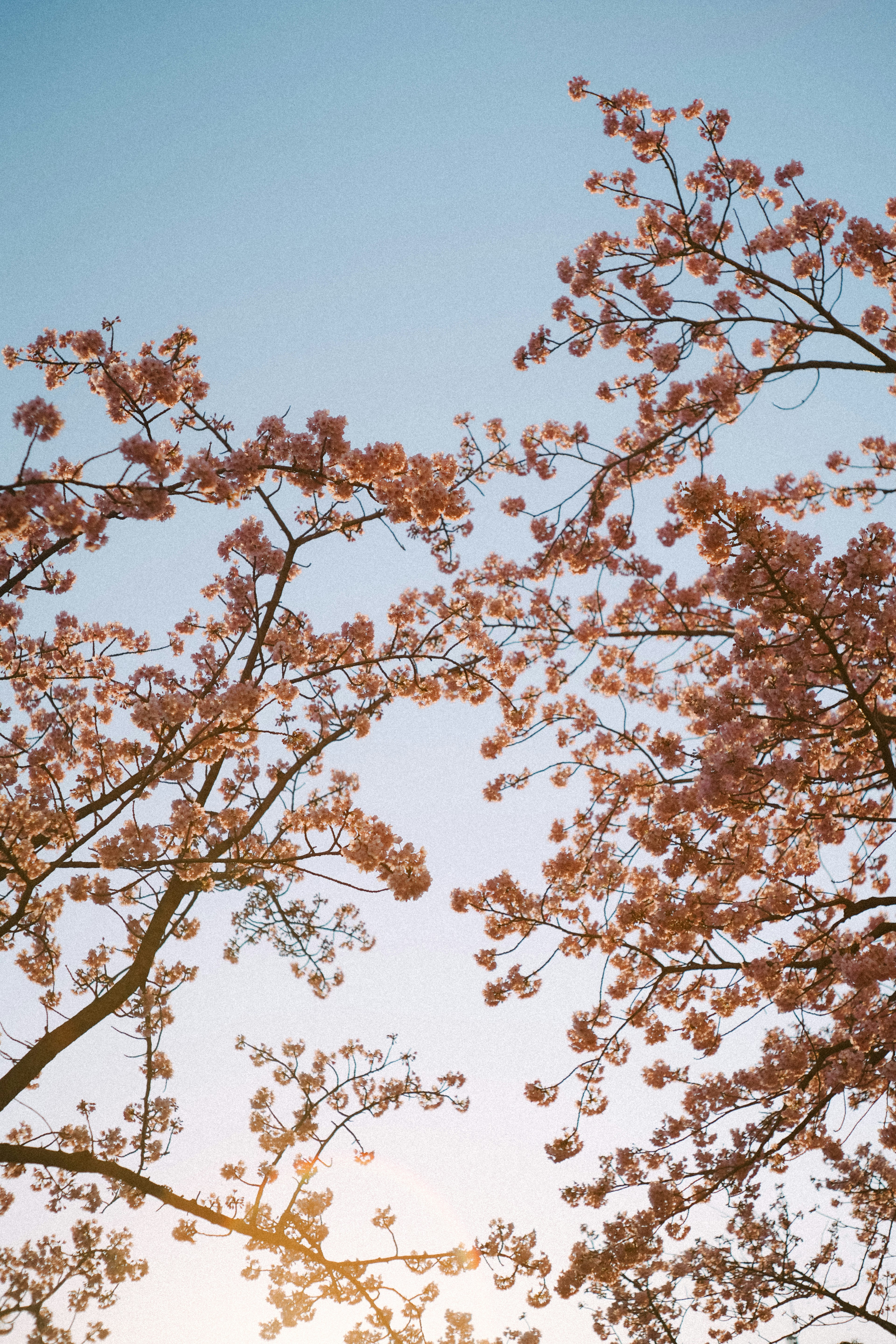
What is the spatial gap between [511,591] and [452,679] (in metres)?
1.83

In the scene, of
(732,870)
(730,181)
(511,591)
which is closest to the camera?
(732,870)

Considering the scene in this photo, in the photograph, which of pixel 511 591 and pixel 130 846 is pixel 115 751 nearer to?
pixel 130 846

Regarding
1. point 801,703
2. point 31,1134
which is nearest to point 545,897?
point 801,703

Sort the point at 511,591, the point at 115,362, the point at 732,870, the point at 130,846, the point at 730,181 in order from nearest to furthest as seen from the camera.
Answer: the point at 130,846, the point at 115,362, the point at 732,870, the point at 730,181, the point at 511,591

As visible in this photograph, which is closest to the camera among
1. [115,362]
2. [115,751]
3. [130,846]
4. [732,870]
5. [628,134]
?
[130,846]

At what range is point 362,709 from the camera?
314 inches

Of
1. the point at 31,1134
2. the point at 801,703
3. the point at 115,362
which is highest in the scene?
the point at 115,362

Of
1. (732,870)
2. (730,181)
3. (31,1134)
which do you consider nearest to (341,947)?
(732,870)

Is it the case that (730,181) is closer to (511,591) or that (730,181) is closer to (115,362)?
(511,591)

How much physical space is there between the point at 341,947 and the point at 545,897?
2.22 metres

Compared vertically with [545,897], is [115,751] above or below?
below

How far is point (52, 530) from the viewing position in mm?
4793

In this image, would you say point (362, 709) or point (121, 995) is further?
point (362, 709)

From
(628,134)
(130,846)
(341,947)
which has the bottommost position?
(130,846)
